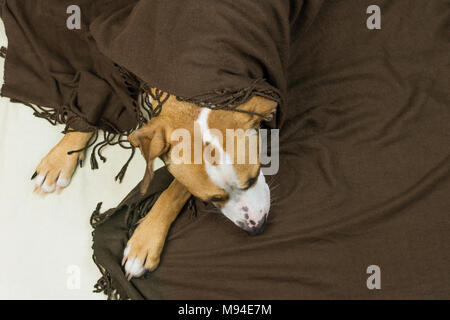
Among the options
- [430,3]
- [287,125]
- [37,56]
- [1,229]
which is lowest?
[1,229]

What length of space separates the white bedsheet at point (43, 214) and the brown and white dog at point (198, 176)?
226 mm

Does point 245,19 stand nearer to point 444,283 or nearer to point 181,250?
point 181,250

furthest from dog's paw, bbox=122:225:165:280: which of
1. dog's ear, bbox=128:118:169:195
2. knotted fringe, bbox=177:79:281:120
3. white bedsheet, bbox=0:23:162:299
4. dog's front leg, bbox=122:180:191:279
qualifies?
knotted fringe, bbox=177:79:281:120

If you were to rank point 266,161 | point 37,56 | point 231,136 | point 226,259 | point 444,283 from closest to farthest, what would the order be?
point 231,136
point 444,283
point 226,259
point 266,161
point 37,56

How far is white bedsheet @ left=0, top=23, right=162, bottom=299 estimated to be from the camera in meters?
1.59

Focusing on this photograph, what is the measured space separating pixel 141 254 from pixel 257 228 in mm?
419

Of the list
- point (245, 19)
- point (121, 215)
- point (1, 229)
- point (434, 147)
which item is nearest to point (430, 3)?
point (434, 147)

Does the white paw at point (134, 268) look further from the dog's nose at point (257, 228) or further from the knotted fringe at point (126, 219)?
the dog's nose at point (257, 228)

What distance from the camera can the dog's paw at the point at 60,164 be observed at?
5.63 ft

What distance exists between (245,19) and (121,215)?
86 centimetres

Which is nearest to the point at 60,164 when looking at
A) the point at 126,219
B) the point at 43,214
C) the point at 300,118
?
the point at 43,214

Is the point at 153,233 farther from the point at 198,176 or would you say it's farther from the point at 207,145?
the point at 207,145

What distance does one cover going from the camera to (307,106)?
1.69 meters

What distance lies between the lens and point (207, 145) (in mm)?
1272
